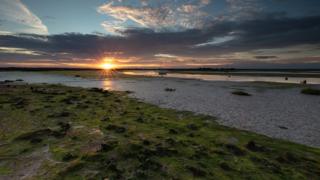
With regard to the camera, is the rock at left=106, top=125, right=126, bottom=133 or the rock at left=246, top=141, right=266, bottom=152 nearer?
the rock at left=246, top=141, right=266, bottom=152

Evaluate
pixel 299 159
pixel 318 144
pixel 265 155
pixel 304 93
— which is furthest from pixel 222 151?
pixel 304 93

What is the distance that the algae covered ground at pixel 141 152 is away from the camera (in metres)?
5.86

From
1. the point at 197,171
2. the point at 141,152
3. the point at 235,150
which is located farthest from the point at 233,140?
the point at 141,152

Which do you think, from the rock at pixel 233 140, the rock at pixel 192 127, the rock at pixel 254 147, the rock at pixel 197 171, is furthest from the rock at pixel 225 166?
the rock at pixel 192 127

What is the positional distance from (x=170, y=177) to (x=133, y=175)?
104cm

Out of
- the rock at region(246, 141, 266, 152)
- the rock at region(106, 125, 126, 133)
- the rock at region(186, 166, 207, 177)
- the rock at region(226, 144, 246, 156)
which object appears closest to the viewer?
the rock at region(186, 166, 207, 177)

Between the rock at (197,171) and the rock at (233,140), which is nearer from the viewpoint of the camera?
the rock at (197,171)

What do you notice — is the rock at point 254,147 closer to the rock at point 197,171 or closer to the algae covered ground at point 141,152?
the algae covered ground at point 141,152

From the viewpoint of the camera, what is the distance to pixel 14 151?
705cm

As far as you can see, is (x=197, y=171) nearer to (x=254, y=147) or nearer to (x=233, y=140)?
(x=254, y=147)

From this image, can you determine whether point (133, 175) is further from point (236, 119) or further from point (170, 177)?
point (236, 119)

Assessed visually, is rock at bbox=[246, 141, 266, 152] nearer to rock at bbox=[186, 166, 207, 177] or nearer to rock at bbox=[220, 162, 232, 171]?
rock at bbox=[220, 162, 232, 171]

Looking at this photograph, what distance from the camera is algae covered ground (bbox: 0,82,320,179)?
586 cm

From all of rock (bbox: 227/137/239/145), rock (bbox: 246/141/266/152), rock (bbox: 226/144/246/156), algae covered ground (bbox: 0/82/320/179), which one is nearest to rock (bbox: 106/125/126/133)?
algae covered ground (bbox: 0/82/320/179)
